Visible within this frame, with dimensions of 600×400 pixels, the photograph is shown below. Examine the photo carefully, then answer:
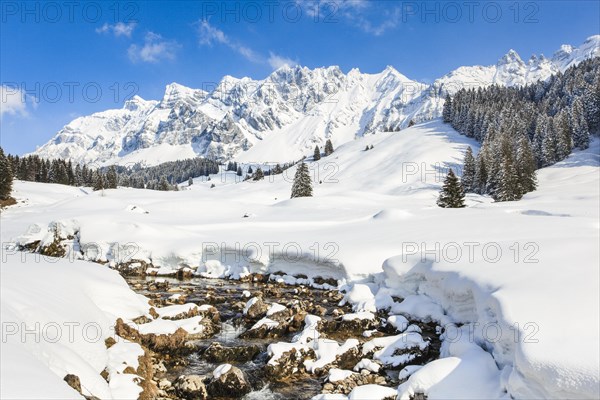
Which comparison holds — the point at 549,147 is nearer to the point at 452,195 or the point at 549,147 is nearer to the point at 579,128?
the point at 579,128

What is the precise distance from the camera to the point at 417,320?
15.6 metres

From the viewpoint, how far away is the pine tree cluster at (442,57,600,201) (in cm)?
6081

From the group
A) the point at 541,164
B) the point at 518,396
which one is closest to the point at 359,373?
the point at 518,396

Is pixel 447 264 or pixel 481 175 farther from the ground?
pixel 481 175

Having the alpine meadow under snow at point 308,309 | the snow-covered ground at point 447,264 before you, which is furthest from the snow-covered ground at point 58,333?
the snow-covered ground at point 447,264

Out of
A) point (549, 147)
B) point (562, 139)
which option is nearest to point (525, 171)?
point (549, 147)

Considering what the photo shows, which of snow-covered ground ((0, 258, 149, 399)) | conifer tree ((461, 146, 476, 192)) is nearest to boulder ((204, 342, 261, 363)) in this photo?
snow-covered ground ((0, 258, 149, 399))

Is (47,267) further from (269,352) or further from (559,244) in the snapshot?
(559,244)

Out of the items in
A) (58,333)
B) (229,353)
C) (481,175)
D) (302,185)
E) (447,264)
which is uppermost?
(481,175)

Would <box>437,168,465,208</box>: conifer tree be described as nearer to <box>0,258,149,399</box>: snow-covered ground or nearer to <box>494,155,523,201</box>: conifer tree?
<box>494,155,523,201</box>: conifer tree

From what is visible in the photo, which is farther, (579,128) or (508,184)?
(579,128)

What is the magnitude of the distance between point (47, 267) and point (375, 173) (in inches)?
3581

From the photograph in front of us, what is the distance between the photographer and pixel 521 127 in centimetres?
9150

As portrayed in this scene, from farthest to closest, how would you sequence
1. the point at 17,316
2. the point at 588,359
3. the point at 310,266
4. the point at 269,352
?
the point at 310,266 < the point at 269,352 < the point at 17,316 < the point at 588,359
